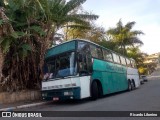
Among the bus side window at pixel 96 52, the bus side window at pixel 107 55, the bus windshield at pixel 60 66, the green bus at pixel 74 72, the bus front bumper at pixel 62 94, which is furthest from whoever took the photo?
the bus side window at pixel 107 55

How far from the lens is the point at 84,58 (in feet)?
45.9

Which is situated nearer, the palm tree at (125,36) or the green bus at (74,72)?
the green bus at (74,72)

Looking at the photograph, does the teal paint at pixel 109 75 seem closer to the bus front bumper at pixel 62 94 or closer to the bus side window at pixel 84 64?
the bus side window at pixel 84 64

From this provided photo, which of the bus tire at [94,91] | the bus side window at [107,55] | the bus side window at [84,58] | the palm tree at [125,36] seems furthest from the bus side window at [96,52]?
the palm tree at [125,36]

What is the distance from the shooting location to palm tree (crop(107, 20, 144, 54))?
46.0 m

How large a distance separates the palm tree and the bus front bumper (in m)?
32.8

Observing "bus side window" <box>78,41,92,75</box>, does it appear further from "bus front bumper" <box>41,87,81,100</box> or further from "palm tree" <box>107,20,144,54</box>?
"palm tree" <box>107,20,144,54</box>

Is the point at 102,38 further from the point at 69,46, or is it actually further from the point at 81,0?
the point at 69,46

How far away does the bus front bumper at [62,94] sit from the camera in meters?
13.0

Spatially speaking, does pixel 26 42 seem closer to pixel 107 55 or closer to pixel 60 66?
pixel 60 66

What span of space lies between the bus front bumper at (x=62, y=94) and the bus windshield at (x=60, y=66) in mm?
721

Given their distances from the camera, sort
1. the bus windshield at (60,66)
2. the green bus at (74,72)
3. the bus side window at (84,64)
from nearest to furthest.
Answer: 1. the green bus at (74,72)
2. the bus windshield at (60,66)
3. the bus side window at (84,64)

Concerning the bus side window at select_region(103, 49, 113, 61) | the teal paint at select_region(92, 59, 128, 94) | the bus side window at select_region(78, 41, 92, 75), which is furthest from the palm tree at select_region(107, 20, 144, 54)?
the bus side window at select_region(78, 41, 92, 75)

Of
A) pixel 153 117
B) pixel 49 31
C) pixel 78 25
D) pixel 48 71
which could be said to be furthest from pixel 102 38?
pixel 153 117
